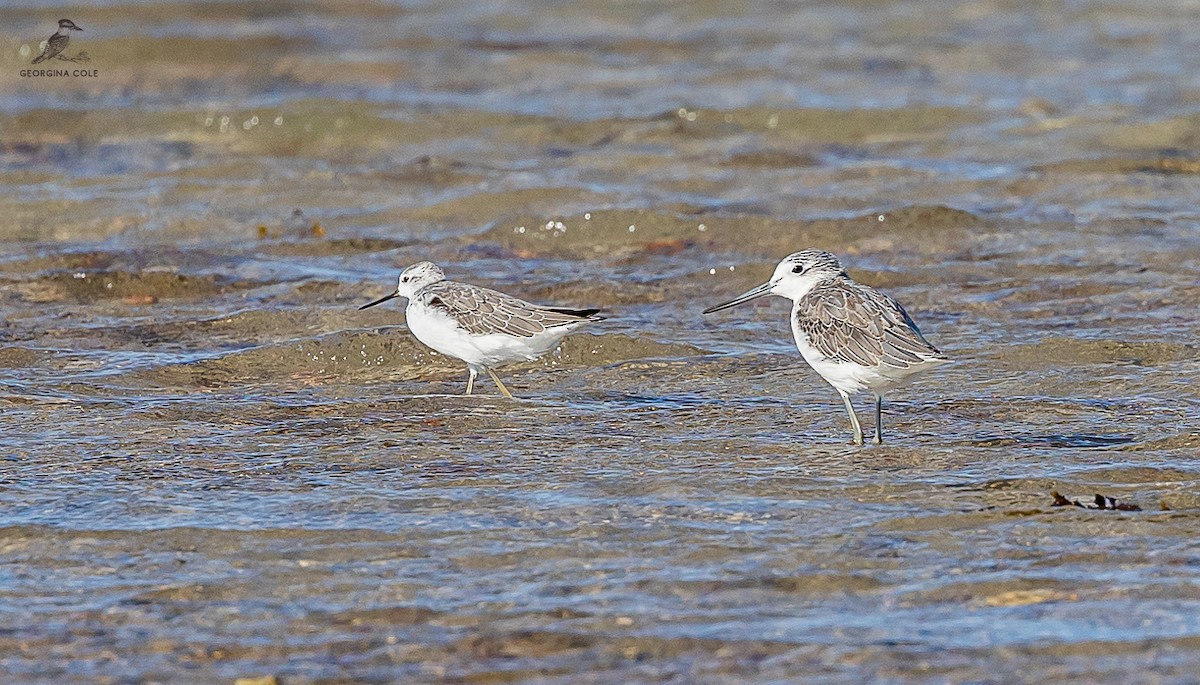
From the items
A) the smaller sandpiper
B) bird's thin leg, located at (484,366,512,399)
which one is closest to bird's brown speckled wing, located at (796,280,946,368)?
the smaller sandpiper

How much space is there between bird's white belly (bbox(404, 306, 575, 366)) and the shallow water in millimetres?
273

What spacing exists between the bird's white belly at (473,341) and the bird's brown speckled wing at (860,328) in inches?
53.9

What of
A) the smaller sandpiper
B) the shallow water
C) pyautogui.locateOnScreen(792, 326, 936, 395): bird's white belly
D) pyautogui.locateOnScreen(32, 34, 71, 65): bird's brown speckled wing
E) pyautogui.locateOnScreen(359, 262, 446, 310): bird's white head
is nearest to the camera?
the shallow water

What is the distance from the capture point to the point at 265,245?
11.7 m

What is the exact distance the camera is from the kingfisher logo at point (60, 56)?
17.4 metres

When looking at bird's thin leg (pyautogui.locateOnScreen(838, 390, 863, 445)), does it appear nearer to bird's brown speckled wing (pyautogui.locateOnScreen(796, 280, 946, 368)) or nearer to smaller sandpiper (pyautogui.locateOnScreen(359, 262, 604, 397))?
bird's brown speckled wing (pyautogui.locateOnScreen(796, 280, 946, 368))

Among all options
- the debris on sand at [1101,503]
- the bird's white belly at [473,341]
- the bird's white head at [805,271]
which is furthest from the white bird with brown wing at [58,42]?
the debris on sand at [1101,503]

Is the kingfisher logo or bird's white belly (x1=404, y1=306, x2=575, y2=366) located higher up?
the kingfisher logo

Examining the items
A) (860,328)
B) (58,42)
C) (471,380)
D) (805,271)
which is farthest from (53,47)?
(860,328)

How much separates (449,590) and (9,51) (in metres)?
14.4

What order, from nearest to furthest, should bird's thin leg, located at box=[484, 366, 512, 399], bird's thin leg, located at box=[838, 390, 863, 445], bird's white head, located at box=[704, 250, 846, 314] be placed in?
bird's thin leg, located at box=[838, 390, 863, 445] → bird's white head, located at box=[704, 250, 846, 314] → bird's thin leg, located at box=[484, 366, 512, 399]

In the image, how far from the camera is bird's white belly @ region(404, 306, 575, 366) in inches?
328

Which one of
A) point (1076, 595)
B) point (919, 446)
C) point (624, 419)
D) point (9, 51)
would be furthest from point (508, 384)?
point (9, 51)

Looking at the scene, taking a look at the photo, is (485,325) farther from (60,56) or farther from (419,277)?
(60,56)
